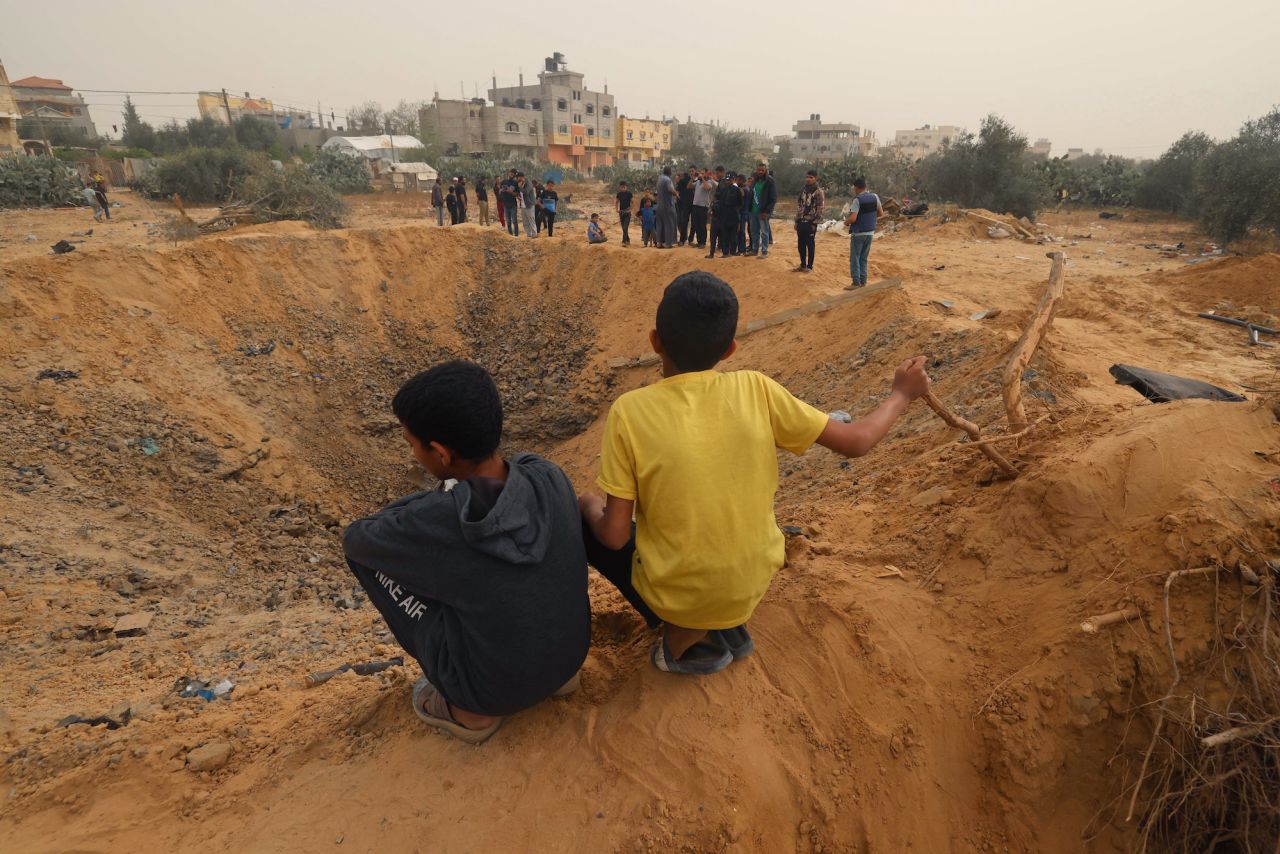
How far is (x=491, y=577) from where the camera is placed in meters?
1.79

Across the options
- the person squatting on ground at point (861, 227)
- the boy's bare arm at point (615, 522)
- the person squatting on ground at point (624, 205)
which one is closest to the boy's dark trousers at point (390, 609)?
the boy's bare arm at point (615, 522)

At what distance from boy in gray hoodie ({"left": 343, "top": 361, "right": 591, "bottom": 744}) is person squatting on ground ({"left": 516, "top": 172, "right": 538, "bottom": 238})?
12.4 metres

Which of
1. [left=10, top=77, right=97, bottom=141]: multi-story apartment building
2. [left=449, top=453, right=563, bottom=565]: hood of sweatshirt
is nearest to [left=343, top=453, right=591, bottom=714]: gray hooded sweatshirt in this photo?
[left=449, top=453, right=563, bottom=565]: hood of sweatshirt

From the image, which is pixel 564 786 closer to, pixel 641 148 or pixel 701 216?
pixel 701 216

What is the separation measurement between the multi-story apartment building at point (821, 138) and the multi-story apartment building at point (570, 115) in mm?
19838

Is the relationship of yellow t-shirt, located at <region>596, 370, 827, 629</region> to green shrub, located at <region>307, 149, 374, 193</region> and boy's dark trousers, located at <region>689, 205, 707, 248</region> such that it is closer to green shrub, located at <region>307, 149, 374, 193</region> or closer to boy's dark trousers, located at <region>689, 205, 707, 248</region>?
boy's dark trousers, located at <region>689, 205, 707, 248</region>

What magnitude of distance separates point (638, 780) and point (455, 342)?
34.2 ft

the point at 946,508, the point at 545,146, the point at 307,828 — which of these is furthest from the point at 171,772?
the point at 545,146

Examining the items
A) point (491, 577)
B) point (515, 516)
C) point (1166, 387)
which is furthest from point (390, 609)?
point (1166, 387)

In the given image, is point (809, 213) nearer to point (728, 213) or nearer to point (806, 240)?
point (806, 240)

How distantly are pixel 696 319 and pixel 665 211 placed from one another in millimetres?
11382

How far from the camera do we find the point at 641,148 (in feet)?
193

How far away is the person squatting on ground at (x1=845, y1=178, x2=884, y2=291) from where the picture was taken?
8.40 m

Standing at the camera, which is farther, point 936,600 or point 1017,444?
point 1017,444
